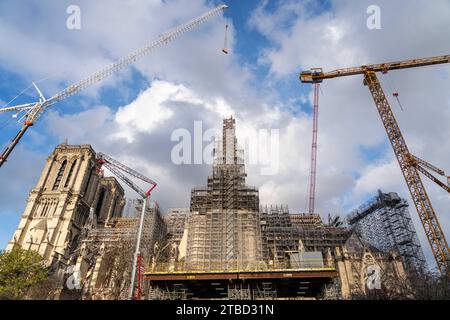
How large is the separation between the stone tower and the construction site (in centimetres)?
28

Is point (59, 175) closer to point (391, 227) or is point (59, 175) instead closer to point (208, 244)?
point (208, 244)

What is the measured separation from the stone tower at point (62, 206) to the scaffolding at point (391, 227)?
6793 cm

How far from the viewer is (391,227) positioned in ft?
237

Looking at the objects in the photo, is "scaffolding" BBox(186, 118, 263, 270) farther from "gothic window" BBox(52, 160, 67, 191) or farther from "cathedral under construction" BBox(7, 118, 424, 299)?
"gothic window" BBox(52, 160, 67, 191)

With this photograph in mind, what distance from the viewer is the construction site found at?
107 feet

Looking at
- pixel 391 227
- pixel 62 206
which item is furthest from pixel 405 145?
pixel 62 206

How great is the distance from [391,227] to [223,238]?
48309mm

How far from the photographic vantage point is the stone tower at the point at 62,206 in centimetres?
6584

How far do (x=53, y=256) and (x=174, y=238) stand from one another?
2596 cm
